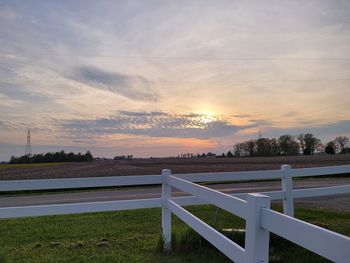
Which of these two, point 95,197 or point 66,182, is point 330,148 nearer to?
point 95,197

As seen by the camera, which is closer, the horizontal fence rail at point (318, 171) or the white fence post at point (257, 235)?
the white fence post at point (257, 235)

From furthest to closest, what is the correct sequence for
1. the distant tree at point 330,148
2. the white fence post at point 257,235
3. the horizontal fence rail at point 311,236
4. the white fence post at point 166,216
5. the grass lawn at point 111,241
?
the distant tree at point 330,148, the white fence post at point 166,216, the grass lawn at point 111,241, the white fence post at point 257,235, the horizontal fence rail at point 311,236

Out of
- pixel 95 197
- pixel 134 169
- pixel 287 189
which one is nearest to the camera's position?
pixel 287 189

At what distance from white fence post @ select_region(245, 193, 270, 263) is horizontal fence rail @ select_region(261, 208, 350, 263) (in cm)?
Result: 7

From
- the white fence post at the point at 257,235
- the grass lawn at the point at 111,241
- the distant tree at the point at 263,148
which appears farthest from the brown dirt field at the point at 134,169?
the distant tree at the point at 263,148

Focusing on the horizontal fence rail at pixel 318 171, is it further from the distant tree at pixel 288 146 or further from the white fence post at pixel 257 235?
the distant tree at pixel 288 146

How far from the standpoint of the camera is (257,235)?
310cm

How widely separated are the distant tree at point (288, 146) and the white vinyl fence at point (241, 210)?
14573cm

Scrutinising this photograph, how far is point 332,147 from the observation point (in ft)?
461

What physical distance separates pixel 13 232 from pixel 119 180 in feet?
13.6

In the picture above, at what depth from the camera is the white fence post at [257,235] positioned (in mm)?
3096

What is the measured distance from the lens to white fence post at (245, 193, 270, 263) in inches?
122

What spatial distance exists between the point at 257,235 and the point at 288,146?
153802mm

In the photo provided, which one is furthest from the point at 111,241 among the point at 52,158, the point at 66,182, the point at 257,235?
the point at 52,158
